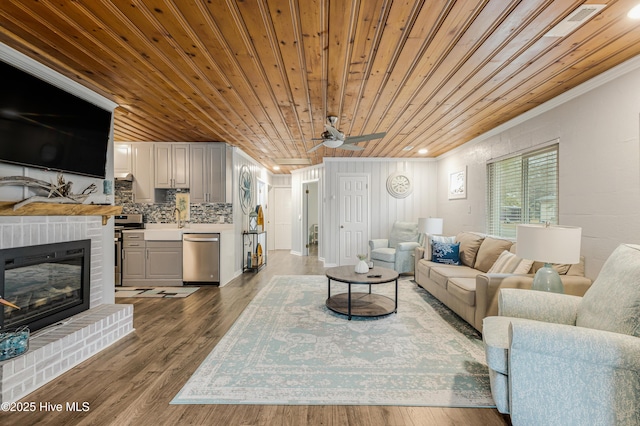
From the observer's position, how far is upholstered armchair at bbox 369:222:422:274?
5367 mm

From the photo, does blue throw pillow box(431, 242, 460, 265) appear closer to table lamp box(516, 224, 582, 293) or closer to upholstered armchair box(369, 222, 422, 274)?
upholstered armchair box(369, 222, 422, 274)

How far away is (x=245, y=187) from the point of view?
233 inches

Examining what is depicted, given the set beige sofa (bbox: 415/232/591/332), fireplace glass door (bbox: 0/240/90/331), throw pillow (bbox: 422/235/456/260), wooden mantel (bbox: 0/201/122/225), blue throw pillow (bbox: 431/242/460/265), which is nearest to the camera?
wooden mantel (bbox: 0/201/122/225)

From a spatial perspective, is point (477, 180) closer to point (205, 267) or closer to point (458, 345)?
point (458, 345)

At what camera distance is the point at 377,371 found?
2.22 m

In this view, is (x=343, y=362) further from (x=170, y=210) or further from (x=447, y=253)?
(x=170, y=210)

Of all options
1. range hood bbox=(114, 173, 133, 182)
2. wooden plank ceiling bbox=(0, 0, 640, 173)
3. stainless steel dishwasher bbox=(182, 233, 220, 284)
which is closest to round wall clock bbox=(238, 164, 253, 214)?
stainless steel dishwasher bbox=(182, 233, 220, 284)

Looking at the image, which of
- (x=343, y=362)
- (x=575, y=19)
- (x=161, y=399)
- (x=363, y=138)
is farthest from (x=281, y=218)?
(x=575, y=19)

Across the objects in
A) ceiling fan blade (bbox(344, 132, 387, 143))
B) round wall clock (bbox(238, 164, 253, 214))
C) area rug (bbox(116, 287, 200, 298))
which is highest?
ceiling fan blade (bbox(344, 132, 387, 143))

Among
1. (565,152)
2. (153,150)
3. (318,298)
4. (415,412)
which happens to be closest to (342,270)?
(318,298)

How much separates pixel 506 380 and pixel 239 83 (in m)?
2.97

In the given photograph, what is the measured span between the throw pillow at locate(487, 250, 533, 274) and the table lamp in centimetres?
39

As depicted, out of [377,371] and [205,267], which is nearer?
[377,371]

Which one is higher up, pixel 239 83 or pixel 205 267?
pixel 239 83
